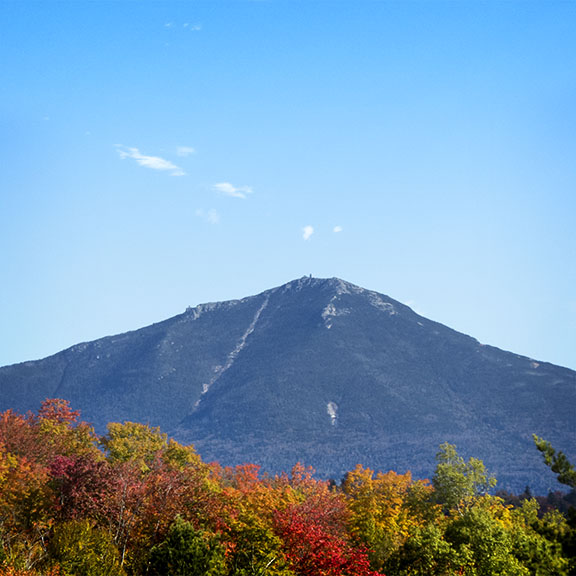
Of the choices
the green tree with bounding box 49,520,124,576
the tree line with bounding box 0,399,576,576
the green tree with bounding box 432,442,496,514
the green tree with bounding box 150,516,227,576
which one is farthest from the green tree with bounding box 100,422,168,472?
the green tree with bounding box 150,516,227,576

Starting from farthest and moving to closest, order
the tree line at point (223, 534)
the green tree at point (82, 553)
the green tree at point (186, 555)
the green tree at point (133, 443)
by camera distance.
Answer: the green tree at point (133, 443), the green tree at point (186, 555), the tree line at point (223, 534), the green tree at point (82, 553)

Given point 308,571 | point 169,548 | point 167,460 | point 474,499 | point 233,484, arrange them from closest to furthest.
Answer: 1. point 169,548
2. point 308,571
3. point 474,499
4. point 167,460
5. point 233,484

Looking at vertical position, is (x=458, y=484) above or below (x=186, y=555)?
below

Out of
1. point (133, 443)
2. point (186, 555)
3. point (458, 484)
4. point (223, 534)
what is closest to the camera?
point (186, 555)

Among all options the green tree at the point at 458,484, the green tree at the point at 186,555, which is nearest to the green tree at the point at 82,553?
the green tree at the point at 186,555

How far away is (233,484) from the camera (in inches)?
3526

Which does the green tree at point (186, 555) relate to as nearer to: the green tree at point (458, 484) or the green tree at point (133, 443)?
the green tree at point (458, 484)

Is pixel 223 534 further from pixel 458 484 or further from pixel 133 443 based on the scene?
pixel 133 443

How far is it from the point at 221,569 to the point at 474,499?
35452 millimetres

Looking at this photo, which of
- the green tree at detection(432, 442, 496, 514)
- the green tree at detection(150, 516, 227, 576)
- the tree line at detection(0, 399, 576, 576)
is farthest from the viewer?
the green tree at detection(432, 442, 496, 514)

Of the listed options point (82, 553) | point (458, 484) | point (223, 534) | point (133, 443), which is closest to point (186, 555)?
point (82, 553)

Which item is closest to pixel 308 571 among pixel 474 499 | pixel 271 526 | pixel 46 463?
pixel 271 526

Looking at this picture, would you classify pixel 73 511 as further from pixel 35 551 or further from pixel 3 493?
pixel 3 493

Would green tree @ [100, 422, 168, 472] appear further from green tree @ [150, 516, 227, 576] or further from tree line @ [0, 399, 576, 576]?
green tree @ [150, 516, 227, 576]
